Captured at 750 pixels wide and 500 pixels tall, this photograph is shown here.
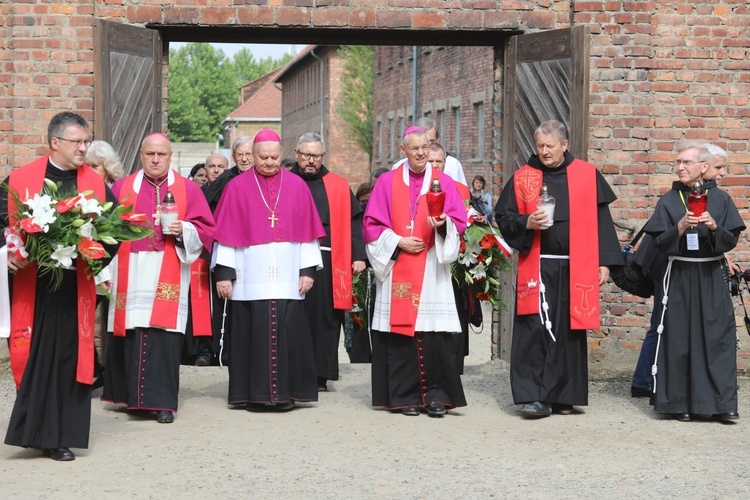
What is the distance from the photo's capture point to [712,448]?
7773 mm

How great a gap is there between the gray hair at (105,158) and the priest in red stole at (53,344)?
1908 millimetres

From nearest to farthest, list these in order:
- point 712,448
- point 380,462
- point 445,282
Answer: point 380,462 < point 712,448 < point 445,282

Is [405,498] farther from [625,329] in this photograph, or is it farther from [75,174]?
[625,329]

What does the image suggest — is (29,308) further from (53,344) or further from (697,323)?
(697,323)

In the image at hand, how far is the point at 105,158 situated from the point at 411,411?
284 cm

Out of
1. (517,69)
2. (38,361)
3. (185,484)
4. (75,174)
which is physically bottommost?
(185,484)

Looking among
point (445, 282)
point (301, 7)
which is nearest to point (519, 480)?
point (445, 282)

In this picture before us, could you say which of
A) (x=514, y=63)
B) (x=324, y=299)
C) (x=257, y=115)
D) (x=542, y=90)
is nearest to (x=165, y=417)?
(x=324, y=299)

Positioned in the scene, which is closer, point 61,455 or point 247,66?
point 61,455

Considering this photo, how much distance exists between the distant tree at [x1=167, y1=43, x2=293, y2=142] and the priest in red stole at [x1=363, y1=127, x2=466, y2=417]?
4060 inches

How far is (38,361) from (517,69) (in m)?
5.40

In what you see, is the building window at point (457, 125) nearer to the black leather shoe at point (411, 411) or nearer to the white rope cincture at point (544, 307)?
Answer: the white rope cincture at point (544, 307)

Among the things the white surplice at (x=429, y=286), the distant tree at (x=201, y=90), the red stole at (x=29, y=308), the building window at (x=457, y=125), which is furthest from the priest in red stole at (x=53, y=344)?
the distant tree at (x=201, y=90)

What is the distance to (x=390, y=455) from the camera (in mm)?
7492
